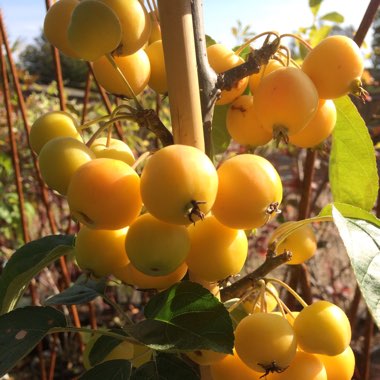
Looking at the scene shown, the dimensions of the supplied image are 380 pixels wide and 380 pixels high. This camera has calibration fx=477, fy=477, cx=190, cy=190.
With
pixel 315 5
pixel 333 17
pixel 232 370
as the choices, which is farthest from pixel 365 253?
pixel 333 17

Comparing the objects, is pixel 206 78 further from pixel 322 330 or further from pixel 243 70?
pixel 322 330

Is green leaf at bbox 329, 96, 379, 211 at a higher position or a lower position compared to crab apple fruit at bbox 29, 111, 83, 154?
lower

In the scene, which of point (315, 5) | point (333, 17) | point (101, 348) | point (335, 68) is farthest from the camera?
point (333, 17)

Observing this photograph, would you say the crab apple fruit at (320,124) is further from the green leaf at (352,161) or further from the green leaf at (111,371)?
the green leaf at (111,371)

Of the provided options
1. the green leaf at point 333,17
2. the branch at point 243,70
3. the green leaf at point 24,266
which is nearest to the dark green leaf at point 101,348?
the green leaf at point 24,266

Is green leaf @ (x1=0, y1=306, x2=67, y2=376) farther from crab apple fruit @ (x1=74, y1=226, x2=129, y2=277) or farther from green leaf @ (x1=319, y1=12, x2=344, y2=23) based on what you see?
green leaf @ (x1=319, y1=12, x2=344, y2=23)

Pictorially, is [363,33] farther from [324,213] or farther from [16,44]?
[16,44]

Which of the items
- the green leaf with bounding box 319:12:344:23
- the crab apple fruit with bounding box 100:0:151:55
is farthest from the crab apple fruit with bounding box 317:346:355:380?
the green leaf with bounding box 319:12:344:23
